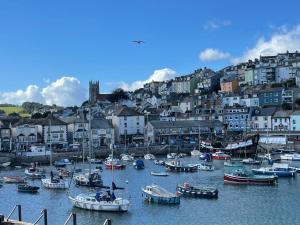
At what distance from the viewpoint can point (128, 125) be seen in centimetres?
9531

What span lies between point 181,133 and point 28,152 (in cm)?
2752

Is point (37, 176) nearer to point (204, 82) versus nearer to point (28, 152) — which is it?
point (28, 152)

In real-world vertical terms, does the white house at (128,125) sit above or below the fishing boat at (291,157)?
above

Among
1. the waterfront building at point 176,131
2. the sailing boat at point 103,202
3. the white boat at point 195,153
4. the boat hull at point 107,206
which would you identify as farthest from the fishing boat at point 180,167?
the waterfront building at point 176,131

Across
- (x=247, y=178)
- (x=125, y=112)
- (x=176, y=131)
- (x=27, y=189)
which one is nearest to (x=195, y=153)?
(x=176, y=131)

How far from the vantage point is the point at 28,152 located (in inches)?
2840

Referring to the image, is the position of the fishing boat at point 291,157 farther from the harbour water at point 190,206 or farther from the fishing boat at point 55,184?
the fishing boat at point 55,184

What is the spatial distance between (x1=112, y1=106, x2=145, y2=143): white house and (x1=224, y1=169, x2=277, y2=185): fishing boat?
4972 centimetres

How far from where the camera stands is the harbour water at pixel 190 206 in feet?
99.1

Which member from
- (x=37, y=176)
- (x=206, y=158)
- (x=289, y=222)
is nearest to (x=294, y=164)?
(x=206, y=158)

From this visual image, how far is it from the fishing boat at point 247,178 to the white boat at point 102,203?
14.2 meters

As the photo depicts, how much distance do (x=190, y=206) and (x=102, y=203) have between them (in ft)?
18.4

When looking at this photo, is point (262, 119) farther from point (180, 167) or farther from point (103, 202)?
point (103, 202)

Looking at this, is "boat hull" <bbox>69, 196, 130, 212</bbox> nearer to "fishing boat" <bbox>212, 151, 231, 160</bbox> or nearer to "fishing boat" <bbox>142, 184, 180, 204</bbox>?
"fishing boat" <bbox>142, 184, 180, 204</bbox>
